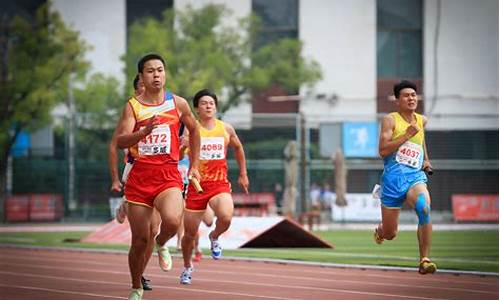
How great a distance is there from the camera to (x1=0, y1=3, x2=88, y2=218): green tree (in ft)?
133

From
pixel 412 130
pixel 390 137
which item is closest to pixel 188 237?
pixel 390 137

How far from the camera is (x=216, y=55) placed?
42875 mm

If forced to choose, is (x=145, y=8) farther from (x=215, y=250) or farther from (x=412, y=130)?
(x=412, y=130)

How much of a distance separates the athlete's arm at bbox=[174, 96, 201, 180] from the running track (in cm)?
135

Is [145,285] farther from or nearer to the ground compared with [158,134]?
nearer to the ground

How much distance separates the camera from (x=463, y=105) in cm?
4319

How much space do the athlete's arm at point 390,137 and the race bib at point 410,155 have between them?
0.37 ft

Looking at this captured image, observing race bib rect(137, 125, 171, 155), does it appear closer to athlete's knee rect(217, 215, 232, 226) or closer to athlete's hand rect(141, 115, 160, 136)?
athlete's hand rect(141, 115, 160, 136)

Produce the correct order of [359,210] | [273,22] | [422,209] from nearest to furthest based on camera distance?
[422,209], [359,210], [273,22]

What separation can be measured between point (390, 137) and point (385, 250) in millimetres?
9292

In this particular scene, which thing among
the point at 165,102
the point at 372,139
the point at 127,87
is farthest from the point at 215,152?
the point at 127,87

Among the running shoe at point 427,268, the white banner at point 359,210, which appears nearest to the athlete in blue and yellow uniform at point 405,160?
the running shoe at point 427,268

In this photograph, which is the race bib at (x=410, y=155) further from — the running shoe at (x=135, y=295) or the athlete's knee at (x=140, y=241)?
the running shoe at (x=135, y=295)

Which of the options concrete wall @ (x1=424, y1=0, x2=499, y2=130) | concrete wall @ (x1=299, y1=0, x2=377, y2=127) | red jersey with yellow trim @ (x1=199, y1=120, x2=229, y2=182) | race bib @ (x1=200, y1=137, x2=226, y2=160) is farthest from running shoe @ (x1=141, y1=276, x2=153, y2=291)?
concrete wall @ (x1=299, y1=0, x2=377, y2=127)
